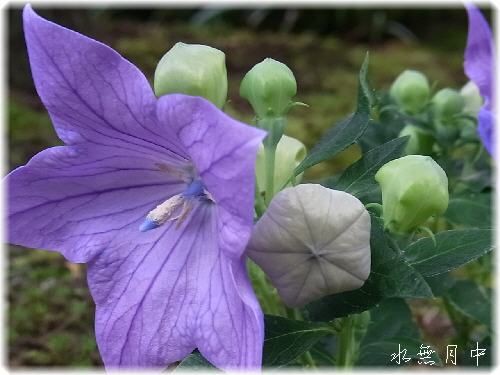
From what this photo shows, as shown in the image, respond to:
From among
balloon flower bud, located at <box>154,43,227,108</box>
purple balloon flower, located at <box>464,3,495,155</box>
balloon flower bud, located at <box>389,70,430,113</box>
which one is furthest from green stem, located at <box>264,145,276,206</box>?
balloon flower bud, located at <box>389,70,430,113</box>

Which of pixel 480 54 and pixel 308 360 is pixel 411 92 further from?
pixel 308 360

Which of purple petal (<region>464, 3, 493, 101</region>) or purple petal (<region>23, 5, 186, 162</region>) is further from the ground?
purple petal (<region>464, 3, 493, 101</region>)

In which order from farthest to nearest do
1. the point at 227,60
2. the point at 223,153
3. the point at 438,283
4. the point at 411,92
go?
the point at 227,60 < the point at 411,92 < the point at 438,283 < the point at 223,153

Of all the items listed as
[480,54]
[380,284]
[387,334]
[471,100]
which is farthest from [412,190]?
[471,100]

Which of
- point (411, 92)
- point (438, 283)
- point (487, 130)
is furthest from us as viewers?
point (411, 92)

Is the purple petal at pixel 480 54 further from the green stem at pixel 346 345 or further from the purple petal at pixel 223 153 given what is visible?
the purple petal at pixel 223 153

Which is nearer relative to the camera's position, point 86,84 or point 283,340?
point 86,84

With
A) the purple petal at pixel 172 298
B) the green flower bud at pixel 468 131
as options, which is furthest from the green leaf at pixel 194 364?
the green flower bud at pixel 468 131

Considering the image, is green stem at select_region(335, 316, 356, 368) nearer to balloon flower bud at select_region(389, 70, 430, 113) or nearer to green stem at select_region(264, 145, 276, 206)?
green stem at select_region(264, 145, 276, 206)
